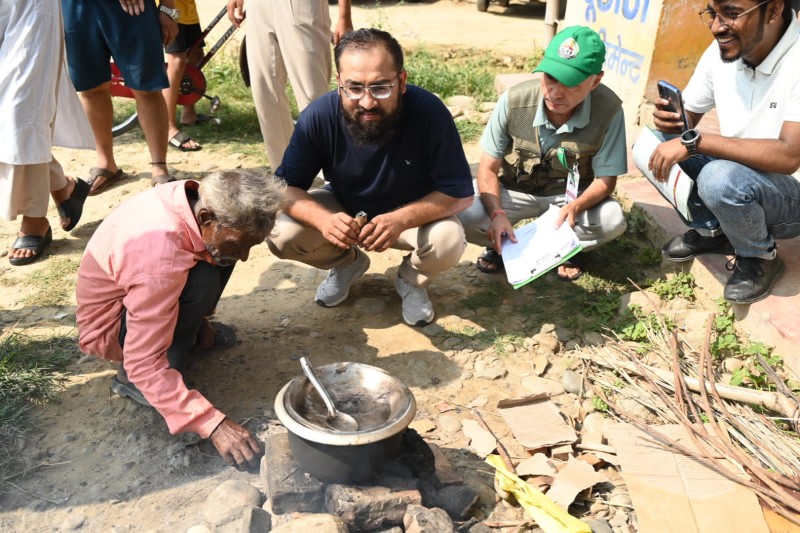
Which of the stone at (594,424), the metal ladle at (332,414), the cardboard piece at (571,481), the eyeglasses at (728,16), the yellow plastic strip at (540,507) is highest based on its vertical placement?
the eyeglasses at (728,16)

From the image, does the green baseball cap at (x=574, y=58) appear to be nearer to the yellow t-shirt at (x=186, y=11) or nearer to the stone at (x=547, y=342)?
the stone at (x=547, y=342)

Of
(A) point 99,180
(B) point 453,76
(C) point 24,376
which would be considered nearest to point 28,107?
(A) point 99,180

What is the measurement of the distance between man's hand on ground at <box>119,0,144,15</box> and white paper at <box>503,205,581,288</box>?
278cm

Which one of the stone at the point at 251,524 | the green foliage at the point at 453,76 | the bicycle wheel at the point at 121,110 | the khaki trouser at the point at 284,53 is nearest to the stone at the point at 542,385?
the stone at the point at 251,524

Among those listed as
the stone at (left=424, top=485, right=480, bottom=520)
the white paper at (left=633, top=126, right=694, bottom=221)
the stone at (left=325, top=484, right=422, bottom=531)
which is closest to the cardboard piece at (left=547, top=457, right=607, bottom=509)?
the stone at (left=424, top=485, right=480, bottom=520)

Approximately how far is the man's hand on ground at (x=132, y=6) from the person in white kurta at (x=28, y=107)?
50 cm

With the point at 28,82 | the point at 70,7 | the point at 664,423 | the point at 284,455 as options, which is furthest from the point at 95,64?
the point at 664,423

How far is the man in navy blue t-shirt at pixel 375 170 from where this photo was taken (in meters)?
3.22

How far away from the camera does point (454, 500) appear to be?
2506mm

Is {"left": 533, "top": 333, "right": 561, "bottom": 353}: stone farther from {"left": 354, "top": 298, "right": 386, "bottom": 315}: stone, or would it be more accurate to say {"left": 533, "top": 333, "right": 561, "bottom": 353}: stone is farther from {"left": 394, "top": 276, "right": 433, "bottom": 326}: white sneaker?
{"left": 354, "top": 298, "right": 386, "bottom": 315}: stone

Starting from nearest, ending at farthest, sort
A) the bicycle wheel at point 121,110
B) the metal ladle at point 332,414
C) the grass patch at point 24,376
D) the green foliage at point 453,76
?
1. the metal ladle at point 332,414
2. the grass patch at point 24,376
3. the bicycle wheel at point 121,110
4. the green foliage at point 453,76

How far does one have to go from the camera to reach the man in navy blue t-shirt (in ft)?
10.6

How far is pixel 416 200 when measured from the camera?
3.58 m

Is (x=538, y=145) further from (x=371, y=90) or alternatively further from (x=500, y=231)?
(x=371, y=90)
